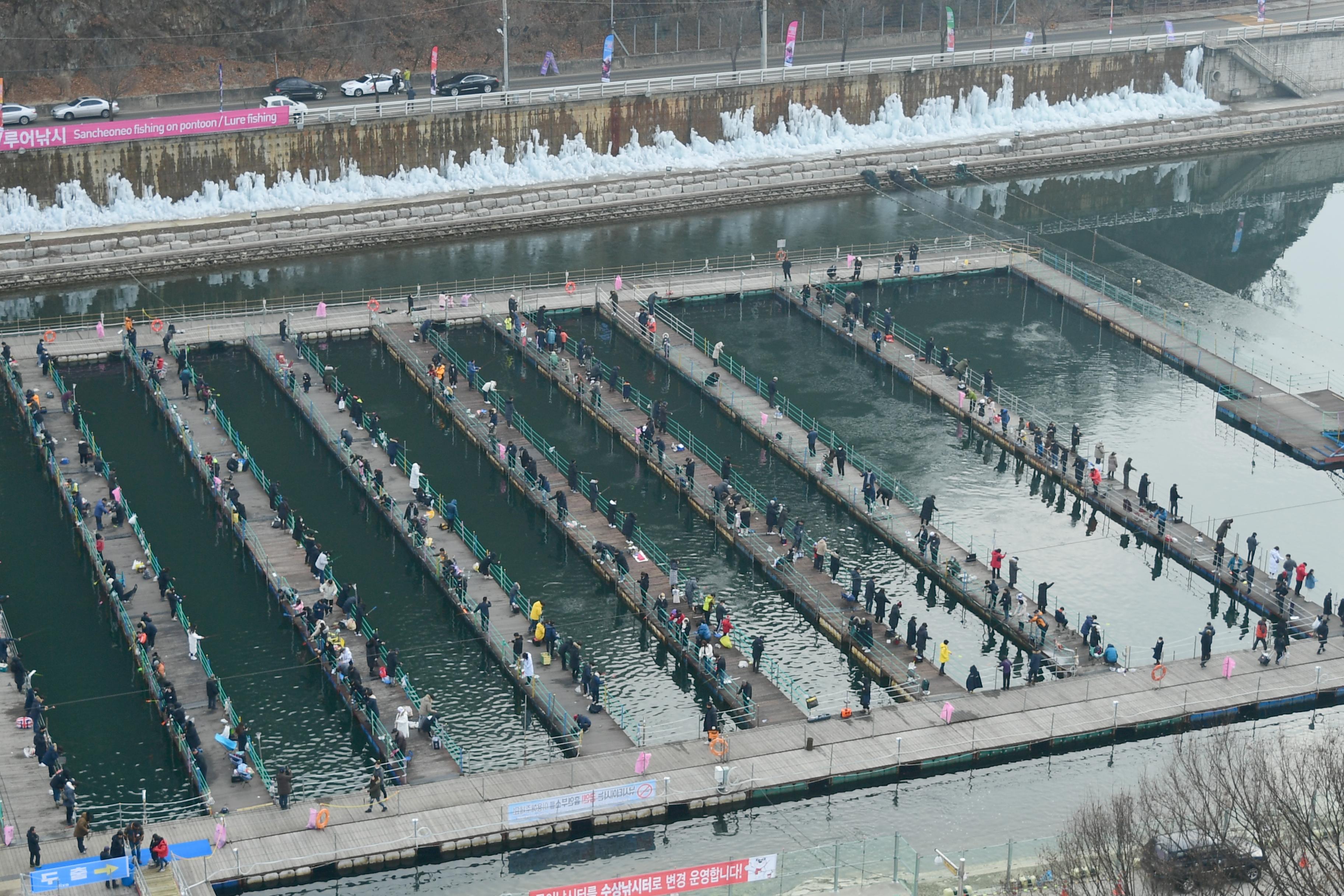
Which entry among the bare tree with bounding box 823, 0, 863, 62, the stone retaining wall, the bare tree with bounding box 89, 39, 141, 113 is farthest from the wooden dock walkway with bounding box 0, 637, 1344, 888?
the bare tree with bounding box 823, 0, 863, 62

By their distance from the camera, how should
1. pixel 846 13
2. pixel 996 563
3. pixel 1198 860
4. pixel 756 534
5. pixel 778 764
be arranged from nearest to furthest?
pixel 1198 860
pixel 778 764
pixel 996 563
pixel 756 534
pixel 846 13

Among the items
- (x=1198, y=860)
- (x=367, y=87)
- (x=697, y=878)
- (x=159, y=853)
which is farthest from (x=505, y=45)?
(x=1198, y=860)

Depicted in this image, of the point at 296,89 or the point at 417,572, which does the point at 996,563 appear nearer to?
the point at 417,572

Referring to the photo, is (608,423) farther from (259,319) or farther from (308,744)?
(308,744)

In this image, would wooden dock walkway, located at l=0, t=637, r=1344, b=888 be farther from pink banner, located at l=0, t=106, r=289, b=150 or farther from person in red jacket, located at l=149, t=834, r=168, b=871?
pink banner, located at l=0, t=106, r=289, b=150

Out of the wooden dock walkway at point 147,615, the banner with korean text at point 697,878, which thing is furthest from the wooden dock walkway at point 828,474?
the wooden dock walkway at point 147,615

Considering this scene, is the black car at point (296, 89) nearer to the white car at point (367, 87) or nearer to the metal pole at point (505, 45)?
the white car at point (367, 87)

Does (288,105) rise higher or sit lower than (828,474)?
higher

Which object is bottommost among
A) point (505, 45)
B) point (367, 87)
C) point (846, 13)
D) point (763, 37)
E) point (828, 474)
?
point (828, 474)
